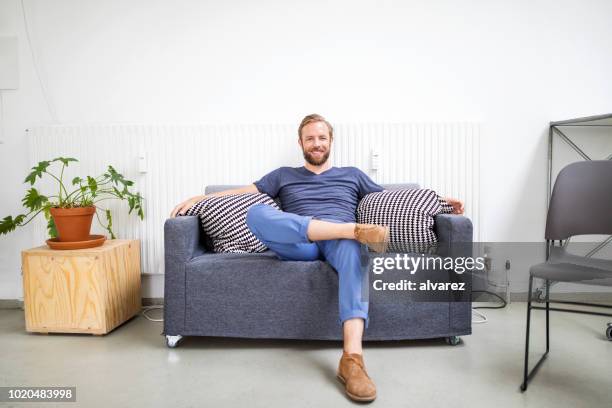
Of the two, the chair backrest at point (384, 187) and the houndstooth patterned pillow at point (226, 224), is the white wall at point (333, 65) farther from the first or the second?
the houndstooth patterned pillow at point (226, 224)

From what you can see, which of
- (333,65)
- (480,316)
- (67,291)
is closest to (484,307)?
(480,316)

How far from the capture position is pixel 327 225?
168cm

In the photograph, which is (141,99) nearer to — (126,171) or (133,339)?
(126,171)

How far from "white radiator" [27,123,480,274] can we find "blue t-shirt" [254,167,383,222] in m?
0.32

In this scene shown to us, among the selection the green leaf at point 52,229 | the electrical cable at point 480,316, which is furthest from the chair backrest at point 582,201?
the green leaf at point 52,229

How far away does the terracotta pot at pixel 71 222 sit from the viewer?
83.3 inches

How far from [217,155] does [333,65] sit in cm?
91

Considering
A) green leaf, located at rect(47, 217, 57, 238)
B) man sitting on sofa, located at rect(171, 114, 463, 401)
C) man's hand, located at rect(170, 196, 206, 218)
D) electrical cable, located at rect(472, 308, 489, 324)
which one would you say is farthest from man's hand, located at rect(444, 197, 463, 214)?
green leaf, located at rect(47, 217, 57, 238)

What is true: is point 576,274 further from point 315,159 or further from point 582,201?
point 315,159

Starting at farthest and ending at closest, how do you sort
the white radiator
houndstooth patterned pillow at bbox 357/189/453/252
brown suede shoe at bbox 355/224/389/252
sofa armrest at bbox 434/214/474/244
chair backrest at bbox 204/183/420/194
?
the white radiator < chair backrest at bbox 204/183/420/194 < houndstooth patterned pillow at bbox 357/189/453/252 < sofa armrest at bbox 434/214/474/244 < brown suede shoe at bbox 355/224/389/252

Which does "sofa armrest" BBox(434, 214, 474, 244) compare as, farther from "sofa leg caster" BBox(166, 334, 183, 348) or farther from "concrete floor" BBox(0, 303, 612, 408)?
"sofa leg caster" BBox(166, 334, 183, 348)

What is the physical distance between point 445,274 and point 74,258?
1.76 meters

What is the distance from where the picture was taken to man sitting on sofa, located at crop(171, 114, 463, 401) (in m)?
1.57

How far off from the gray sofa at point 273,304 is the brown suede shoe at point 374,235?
30 centimetres
